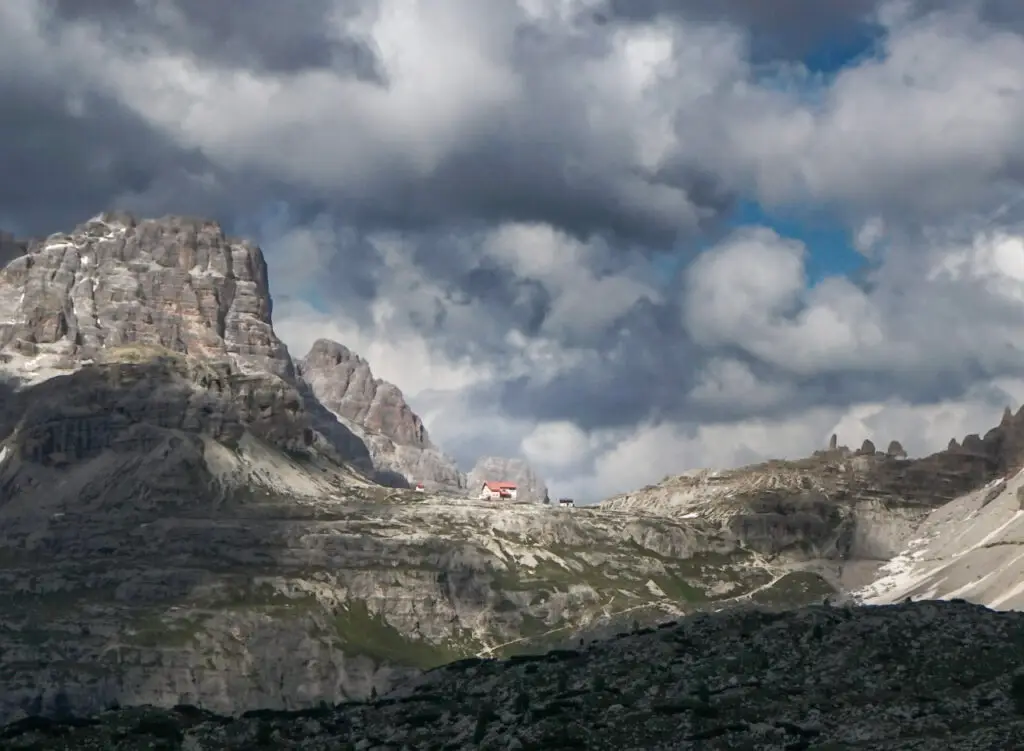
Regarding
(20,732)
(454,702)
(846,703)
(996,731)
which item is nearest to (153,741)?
(20,732)

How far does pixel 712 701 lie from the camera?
97.2 meters

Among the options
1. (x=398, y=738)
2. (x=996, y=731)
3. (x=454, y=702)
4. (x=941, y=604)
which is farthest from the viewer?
(x=941, y=604)

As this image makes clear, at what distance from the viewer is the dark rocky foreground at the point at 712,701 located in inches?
3504

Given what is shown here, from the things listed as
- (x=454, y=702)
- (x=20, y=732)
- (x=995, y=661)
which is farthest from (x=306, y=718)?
(x=995, y=661)

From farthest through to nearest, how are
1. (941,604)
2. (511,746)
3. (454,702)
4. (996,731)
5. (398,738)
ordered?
(941,604)
(454,702)
(398,738)
(511,746)
(996,731)

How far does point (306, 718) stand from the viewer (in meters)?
109

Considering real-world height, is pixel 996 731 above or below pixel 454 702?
below

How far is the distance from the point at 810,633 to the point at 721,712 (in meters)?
17.3

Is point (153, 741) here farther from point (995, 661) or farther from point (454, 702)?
point (995, 661)

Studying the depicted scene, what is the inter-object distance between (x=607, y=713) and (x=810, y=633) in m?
19.4

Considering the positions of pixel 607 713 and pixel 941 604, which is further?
pixel 941 604

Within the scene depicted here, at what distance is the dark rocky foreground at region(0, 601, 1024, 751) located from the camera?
8900cm

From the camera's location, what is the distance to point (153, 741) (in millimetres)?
100750

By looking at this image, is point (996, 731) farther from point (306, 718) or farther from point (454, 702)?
point (306, 718)
